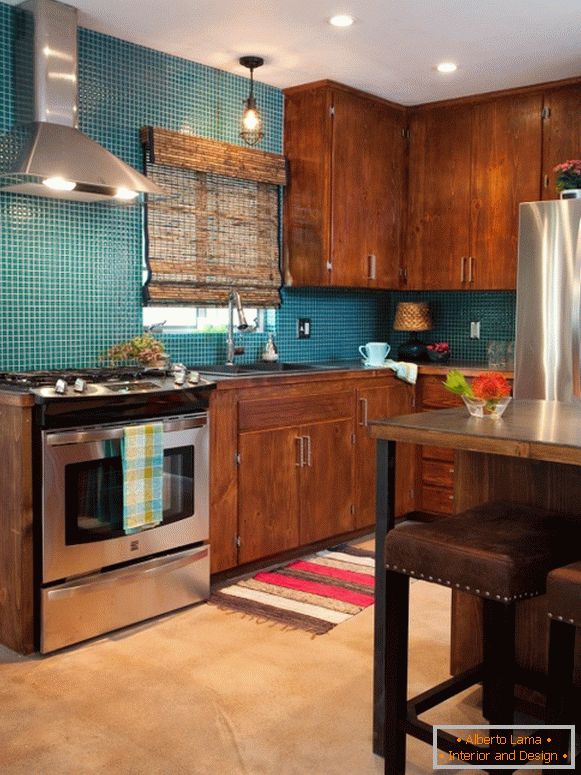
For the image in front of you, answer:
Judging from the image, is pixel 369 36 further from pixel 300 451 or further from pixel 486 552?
pixel 486 552

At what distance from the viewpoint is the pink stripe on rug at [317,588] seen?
3.71 meters

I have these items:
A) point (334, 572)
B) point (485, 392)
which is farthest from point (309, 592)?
point (485, 392)

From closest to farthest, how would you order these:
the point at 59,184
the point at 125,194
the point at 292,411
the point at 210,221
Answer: the point at 59,184, the point at 125,194, the point at 292,411, the point at 210,221

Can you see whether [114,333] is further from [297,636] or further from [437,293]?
[437,293]

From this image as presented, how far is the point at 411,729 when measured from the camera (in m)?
2.20

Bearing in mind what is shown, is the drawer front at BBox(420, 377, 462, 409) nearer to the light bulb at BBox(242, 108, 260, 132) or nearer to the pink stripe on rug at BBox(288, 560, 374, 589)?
the pink stripe on rug at BBox(288, 560, 374, 589)

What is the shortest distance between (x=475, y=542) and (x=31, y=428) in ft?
5.53

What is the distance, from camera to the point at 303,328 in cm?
512

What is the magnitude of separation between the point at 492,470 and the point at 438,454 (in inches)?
89.7

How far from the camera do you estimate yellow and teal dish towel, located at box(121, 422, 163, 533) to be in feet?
10.7

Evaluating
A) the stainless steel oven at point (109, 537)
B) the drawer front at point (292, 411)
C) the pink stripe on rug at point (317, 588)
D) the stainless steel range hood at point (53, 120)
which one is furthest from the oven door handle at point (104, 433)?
the stainless steel range hood at point (53, 120)

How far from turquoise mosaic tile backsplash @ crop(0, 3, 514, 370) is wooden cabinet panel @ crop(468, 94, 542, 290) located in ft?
3.87

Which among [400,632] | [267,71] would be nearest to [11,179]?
[267,71]

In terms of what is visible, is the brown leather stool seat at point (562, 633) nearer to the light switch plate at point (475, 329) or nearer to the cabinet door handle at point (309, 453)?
the cabinet door handle at point (309, 453)
